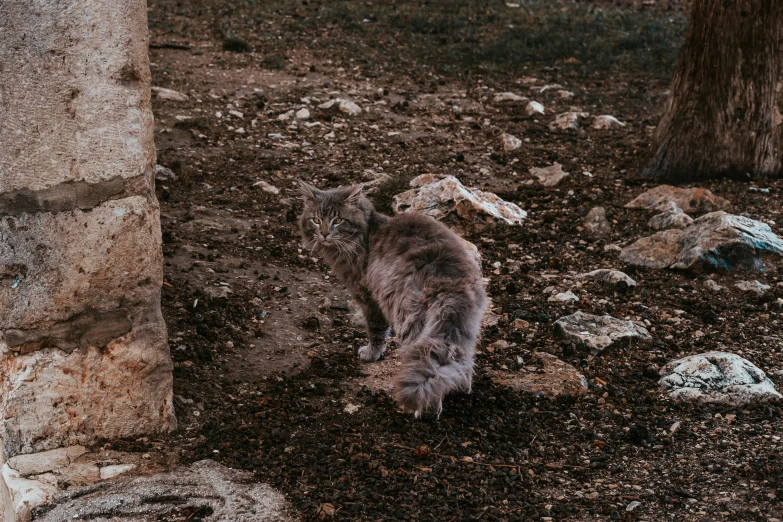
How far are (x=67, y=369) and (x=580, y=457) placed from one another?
95.7 inches

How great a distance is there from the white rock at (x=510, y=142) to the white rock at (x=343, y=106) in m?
1.61

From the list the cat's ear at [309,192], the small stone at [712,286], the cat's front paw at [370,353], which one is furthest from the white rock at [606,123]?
the cat's front paw at [370,353]

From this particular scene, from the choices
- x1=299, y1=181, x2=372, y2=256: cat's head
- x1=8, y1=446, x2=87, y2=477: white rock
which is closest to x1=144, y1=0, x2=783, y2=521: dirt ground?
x1=8, y1=446, x2=87, y2=477: white rock

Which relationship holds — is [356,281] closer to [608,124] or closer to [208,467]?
[208,467]

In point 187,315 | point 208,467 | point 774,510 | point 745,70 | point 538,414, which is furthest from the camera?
point 745,70

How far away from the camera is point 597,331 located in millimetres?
5105

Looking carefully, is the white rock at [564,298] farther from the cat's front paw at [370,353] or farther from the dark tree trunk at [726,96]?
the dark tree trunk at [726,96]

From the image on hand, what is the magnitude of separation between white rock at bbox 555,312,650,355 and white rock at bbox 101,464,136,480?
265cm

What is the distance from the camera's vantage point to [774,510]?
3.39 meters

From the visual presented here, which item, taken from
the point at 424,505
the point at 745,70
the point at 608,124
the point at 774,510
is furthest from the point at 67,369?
the point at 608,124

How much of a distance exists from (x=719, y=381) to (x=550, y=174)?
3.53 metres

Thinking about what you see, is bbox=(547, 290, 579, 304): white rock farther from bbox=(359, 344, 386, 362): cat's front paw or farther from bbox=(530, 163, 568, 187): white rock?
bbox=(530, 163, 568, 187): white rock

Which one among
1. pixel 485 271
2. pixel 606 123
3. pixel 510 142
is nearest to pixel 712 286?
pixel 485 271

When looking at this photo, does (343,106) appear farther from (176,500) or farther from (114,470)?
(176,500)
